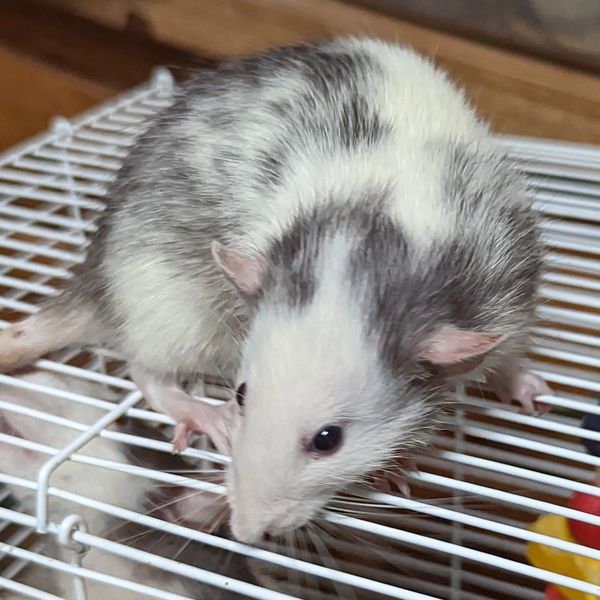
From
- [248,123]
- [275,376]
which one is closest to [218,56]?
[248,123]

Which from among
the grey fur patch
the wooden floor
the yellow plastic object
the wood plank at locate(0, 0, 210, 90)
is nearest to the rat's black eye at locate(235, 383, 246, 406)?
the grey fur patch

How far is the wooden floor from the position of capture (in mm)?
1257

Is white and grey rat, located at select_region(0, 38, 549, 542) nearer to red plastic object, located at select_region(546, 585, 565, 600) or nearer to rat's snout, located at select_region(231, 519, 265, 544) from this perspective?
rat's snout, located at select_region(231, 519, 265, 544)

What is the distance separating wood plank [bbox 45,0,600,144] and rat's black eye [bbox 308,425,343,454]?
739 mm

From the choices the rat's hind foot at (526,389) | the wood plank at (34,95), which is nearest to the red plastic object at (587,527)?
the rat's hind foot at (526,389)

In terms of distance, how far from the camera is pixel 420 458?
0.81 meters

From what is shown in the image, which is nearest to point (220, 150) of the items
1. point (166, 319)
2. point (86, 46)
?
point (166, 319)

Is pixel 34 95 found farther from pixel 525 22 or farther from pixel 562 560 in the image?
pixel 562 560

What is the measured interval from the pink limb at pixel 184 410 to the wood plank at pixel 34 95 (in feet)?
2.87

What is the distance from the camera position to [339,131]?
82cm

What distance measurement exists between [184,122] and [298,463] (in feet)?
1.34

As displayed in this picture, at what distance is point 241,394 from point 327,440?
0.08 metres

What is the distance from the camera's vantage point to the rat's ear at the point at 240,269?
28.4 inches

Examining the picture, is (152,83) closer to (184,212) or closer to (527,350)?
(184,212)
